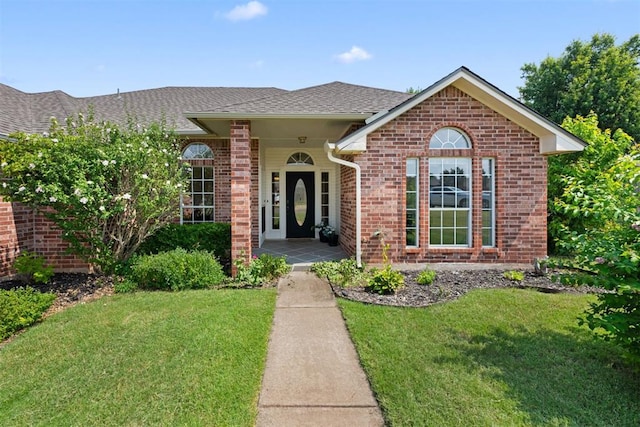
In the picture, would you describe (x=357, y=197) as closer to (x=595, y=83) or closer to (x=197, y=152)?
(x=197, y=152)

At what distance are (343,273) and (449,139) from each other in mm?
3912

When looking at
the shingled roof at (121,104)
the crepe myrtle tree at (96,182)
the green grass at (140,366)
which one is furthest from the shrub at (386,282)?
the shingled roof at (121,104)

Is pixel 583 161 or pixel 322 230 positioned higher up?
pixel 583 161

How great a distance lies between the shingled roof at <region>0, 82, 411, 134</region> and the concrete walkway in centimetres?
435

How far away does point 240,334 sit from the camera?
4.40 m

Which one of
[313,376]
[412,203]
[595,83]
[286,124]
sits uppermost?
[595,83]

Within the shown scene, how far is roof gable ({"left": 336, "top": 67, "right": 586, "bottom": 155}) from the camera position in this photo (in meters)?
7.12

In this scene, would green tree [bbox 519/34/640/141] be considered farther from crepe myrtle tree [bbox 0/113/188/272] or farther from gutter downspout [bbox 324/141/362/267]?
crepe myrtle tree [bbox 0/113/188/272]

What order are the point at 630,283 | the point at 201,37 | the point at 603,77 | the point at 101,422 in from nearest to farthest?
the point at 101,422 → the point at 630,283 → the point at 201,37 → the point at 603,77

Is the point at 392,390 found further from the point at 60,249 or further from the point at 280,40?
the point at 280,40

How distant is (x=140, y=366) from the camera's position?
3.66 m

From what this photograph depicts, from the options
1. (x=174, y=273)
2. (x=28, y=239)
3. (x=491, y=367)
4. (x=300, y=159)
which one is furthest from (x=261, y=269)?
(x=300, y=159)

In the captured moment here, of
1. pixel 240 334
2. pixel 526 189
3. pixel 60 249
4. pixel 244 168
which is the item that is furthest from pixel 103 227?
pixel 526 189

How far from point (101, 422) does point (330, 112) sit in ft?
20.8
